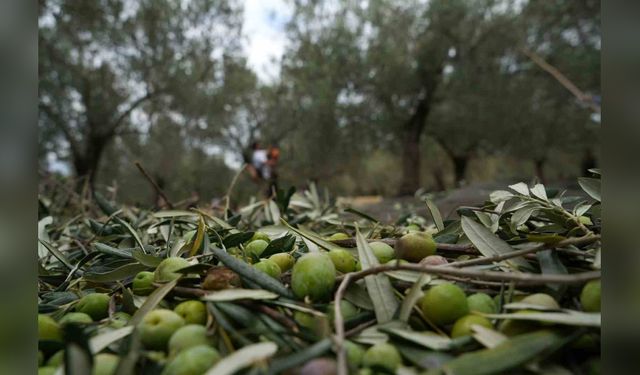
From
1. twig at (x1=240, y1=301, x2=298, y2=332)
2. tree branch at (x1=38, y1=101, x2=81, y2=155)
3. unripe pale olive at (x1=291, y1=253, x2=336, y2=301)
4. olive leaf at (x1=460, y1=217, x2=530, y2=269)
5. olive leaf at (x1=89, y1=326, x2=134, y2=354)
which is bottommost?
olive leaf at (x1=89, y1=326, x2=134, y2=354)

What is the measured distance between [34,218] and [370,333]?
1.62 ft

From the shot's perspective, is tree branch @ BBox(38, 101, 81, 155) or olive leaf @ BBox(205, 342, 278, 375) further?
tree branch @ BBox(38, 101, 81, 155)

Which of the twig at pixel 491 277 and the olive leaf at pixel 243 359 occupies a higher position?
the twig at pixel 491 277

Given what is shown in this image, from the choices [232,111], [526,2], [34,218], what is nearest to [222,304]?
[34,218]

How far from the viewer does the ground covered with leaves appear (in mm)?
598

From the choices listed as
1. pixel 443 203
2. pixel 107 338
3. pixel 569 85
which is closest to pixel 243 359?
pixel 107 338

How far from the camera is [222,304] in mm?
733

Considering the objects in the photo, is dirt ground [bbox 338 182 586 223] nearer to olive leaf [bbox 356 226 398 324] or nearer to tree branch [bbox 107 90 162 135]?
olive leaf [bbox 356 226 398 324]

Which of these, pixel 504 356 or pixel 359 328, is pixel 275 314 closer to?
pixel 359 328

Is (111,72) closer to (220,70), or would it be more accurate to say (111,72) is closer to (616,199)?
(220,70)

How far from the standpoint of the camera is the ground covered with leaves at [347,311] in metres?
0.60

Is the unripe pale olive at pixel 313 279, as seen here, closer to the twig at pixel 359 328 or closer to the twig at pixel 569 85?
the twig at pixel 359 328

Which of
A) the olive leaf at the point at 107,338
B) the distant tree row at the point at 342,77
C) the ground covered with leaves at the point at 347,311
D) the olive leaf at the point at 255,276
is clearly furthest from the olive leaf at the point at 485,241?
the distant tree row at the point at 342,77

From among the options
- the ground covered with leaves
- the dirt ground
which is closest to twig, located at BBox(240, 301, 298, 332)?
the ground covered with leaves
